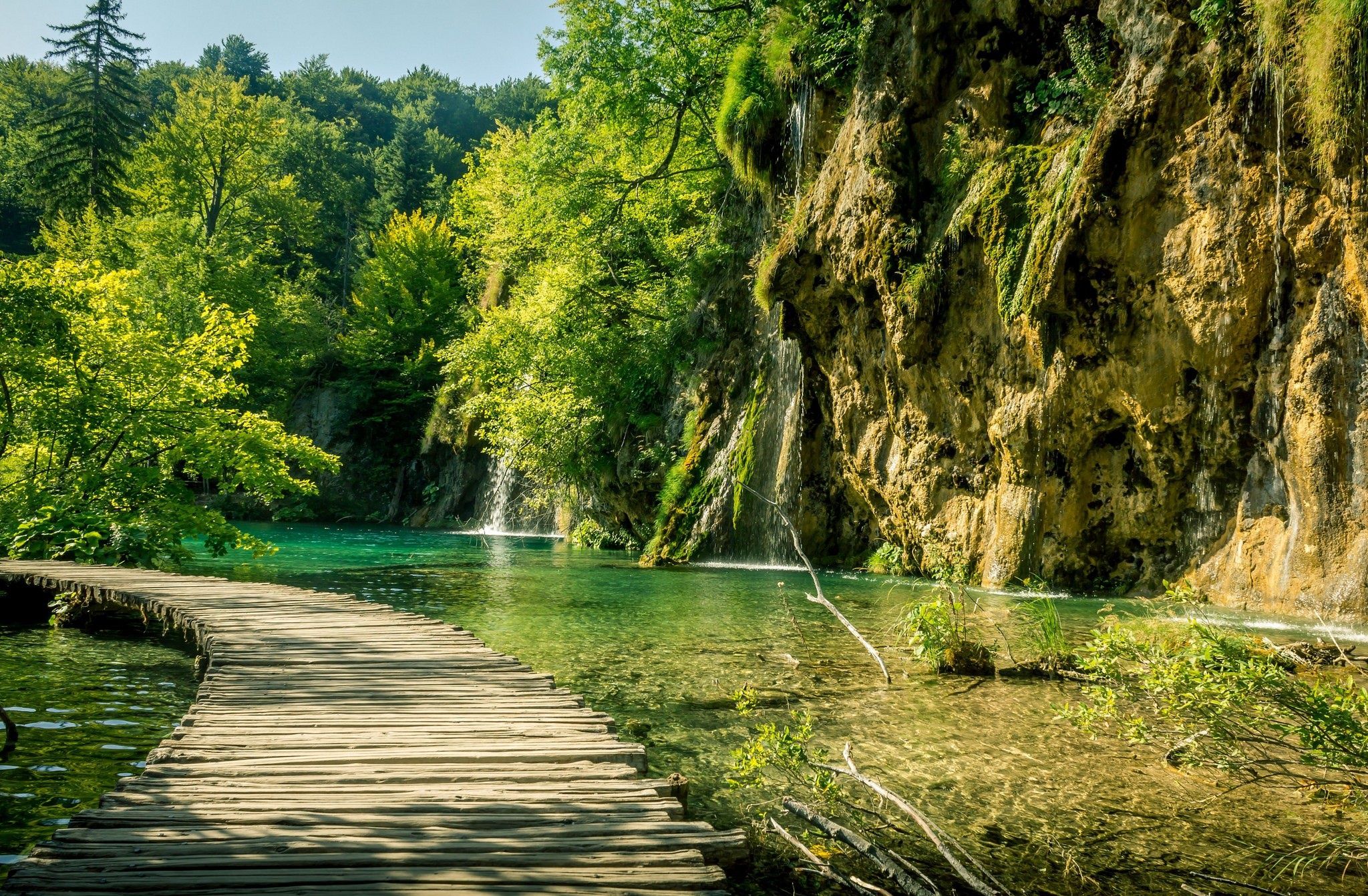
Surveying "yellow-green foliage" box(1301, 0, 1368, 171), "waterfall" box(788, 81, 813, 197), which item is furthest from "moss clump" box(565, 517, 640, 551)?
"yellow-green foliage" box(1301, 0, 1368, 171)

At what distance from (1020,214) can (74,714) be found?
13.4 meters

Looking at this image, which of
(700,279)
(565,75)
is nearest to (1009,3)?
(700,279)

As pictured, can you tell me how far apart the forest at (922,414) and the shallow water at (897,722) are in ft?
0.17

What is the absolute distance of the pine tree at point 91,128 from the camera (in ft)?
143

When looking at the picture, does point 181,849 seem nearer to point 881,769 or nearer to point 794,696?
point 881,769

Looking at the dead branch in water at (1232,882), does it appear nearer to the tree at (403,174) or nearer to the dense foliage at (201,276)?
the dense foliage at (201,276)

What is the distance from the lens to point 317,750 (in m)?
4.27

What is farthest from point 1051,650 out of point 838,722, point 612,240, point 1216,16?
point 612,240

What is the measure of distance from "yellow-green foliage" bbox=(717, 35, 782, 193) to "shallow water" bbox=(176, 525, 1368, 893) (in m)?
10.5

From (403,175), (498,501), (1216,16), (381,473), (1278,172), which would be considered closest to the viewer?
(1278,172)

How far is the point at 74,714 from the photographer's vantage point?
6.07 m

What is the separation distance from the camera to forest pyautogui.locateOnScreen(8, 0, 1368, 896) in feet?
15.2

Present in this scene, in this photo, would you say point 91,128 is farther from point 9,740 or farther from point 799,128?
point 9,740

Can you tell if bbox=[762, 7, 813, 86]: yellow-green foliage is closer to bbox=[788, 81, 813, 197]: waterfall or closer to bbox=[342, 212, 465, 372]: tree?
bbox=[788, 81, 813, 197]: waterfall
